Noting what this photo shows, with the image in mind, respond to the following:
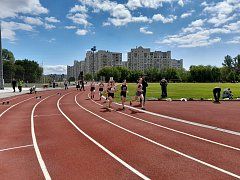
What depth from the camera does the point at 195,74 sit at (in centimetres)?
14688

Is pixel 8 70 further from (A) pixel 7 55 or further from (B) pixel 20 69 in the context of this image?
(A) pixel 7 55

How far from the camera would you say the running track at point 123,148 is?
634 centimetres

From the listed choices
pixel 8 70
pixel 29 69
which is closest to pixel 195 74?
pixel 29 69

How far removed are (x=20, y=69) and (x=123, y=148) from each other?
124 m

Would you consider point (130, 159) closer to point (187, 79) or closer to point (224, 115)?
point (224, 115)

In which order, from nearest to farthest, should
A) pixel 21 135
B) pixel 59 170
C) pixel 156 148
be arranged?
pixel 59 170, pixel 156 148, pixel 21 135

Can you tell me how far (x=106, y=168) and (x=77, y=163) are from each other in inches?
32.4

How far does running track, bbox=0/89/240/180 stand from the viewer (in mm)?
6340

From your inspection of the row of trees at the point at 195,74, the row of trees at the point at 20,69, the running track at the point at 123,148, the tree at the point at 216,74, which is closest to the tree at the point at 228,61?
the row of trees at the point at 195,74

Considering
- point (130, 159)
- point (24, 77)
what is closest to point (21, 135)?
point (130, 159)

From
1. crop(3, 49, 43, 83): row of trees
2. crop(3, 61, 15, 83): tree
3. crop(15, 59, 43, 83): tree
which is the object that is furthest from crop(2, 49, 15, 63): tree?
crop(3, 61, 15, 83): tree

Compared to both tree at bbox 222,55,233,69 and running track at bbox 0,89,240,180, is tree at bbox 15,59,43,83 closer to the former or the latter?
tree at bbox 222,55,233,69

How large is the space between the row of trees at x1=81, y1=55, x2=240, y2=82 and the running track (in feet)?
409

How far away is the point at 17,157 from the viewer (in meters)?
7.77
